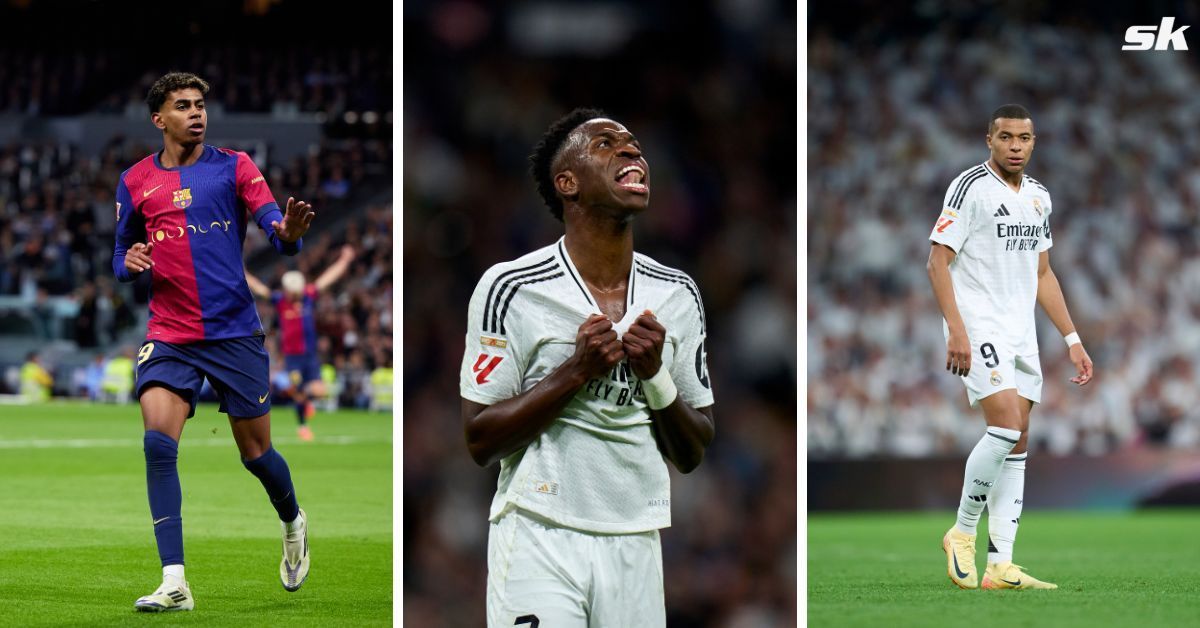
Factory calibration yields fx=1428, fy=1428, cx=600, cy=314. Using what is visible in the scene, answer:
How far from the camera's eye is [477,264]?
15.3 feet

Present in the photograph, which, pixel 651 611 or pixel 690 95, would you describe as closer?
pixel 651 611

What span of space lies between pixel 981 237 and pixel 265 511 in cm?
492

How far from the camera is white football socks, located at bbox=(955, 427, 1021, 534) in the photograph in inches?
236

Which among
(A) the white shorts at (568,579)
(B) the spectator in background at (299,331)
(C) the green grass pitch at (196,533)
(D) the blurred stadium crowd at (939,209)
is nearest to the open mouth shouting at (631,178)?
(A) the white shorts at (568,579)

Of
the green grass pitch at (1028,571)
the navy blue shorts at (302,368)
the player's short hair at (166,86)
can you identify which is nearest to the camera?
the green grass pitch at (1028,571)

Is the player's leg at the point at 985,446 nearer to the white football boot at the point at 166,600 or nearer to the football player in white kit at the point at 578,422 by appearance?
the white football boot at the point at 166,600

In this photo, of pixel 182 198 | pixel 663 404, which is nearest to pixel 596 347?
pixel 663 404

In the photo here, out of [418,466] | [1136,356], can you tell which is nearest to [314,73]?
[1136,356]

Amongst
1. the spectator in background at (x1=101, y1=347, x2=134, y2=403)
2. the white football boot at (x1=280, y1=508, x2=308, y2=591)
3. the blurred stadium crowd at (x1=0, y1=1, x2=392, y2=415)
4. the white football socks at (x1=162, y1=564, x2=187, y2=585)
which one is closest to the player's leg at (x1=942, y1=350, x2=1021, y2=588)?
the white football boot at (x1=280, y1=508, x2=308, y2=591)

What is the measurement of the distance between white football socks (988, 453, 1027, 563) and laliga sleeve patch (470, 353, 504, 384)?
3.72 meters

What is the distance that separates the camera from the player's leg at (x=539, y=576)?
9.45ft

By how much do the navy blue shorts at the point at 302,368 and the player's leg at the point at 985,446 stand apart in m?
8.76

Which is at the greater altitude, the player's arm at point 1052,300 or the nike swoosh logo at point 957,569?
the player's arm at point 1052,300

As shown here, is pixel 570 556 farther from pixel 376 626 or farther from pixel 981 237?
pixel 981 237
